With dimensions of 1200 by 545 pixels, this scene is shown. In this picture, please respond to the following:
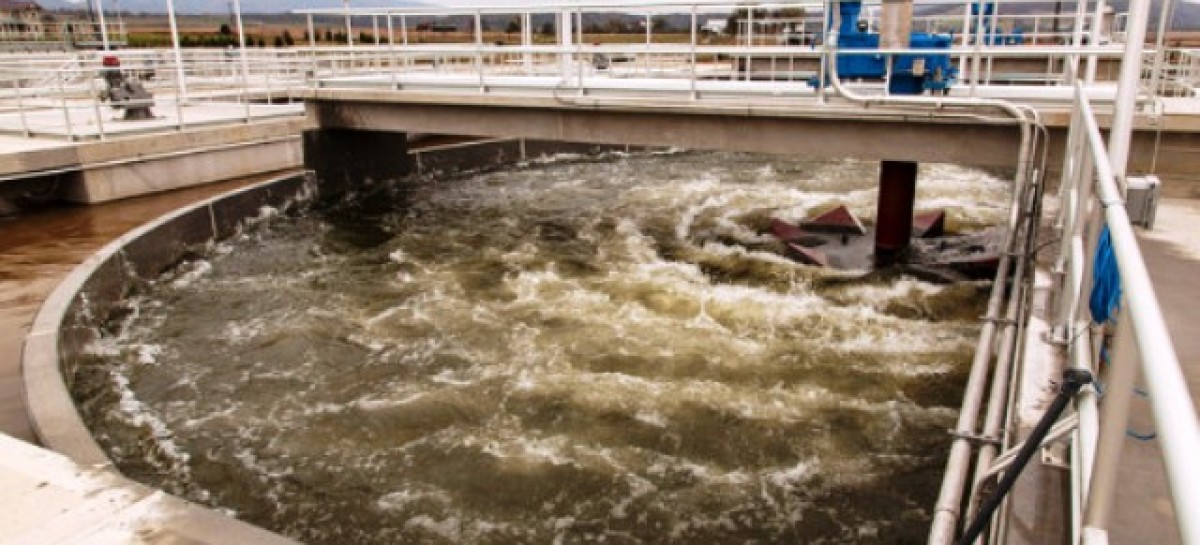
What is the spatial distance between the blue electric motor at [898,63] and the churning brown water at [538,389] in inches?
97.9

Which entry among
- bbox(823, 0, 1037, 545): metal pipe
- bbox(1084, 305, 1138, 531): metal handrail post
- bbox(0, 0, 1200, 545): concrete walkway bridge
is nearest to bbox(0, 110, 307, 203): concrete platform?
bbox(0, 0, 1200, 545): concrete walkway bridge

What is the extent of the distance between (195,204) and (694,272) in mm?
7396

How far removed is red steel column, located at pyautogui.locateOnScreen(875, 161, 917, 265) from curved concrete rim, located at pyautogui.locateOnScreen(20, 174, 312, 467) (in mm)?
9657

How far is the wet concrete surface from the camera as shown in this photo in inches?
257

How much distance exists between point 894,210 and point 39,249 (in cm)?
1102

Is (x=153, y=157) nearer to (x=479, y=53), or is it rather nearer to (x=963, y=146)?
(x=479, y=53)

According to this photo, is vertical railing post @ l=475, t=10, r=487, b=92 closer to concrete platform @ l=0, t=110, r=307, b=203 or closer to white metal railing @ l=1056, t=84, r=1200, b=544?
concrete platform @ l=0, t=110, r=307, b=203

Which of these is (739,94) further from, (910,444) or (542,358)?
(910,444)

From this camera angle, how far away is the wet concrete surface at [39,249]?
6.54m

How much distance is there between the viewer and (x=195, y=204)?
507 inches

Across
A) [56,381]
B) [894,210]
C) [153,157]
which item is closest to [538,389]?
[56,381]

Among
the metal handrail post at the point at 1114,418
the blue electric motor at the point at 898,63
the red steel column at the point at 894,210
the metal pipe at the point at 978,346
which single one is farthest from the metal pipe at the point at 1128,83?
the red steel column at the point at 894,210

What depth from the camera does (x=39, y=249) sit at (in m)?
10.5

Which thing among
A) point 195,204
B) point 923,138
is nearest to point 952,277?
point 923,138
